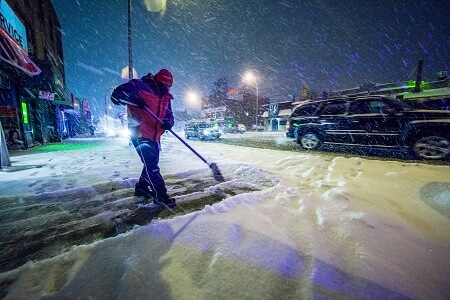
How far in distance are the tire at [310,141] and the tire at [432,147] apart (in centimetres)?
277

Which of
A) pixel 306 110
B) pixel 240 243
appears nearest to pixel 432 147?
pixel 306 110

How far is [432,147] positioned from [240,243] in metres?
6.72

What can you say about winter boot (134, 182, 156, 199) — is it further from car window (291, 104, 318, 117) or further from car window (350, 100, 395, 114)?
car window (350, 100, 395, 114)

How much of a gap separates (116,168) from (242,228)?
419 centimetres

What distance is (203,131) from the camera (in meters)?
17.6

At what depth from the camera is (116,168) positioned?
16.3ft

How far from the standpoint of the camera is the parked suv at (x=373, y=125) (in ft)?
17.5

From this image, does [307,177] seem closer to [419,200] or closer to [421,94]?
[419,200]

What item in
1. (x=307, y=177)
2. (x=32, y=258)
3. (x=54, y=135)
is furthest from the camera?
(x=54, y=135)

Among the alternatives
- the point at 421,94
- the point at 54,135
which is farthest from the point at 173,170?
the point at 421,94

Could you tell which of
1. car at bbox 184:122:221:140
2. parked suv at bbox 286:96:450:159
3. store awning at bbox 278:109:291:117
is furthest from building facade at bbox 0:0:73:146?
store awning at bbox 278:109:291:117

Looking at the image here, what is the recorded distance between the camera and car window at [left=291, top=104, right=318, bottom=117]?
7672 mm

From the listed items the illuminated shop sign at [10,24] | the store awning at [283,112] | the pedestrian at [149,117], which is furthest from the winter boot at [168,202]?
the store awning at [283,112]

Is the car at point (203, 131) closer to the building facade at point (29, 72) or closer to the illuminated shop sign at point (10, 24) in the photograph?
the building facade at point (29, 72)
